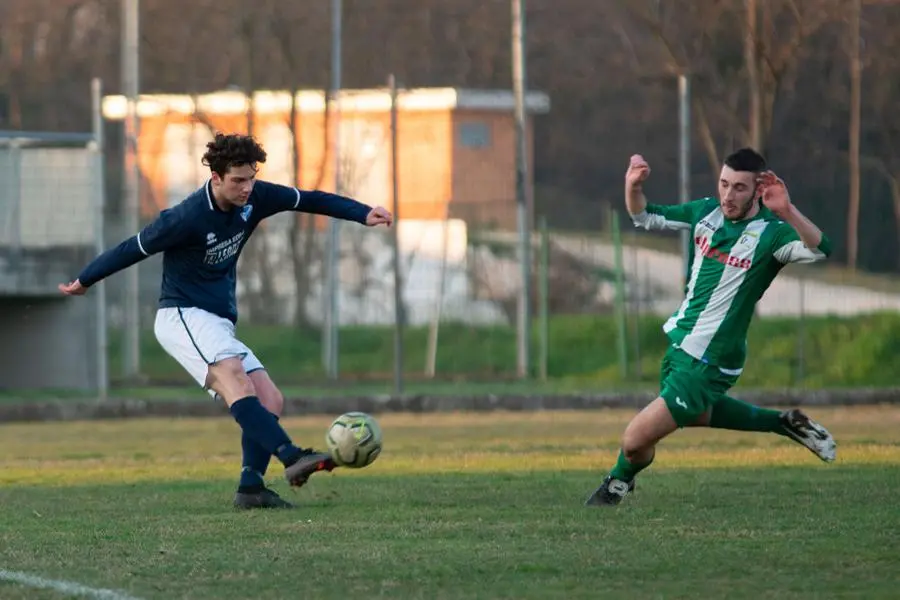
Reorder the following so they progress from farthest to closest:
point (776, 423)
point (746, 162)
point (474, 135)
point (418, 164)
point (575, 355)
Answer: point (474, 135), point (418, 164), point (575, 355), point (776, 423), point (746, 162)

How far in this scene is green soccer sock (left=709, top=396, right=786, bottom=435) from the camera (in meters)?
9.76

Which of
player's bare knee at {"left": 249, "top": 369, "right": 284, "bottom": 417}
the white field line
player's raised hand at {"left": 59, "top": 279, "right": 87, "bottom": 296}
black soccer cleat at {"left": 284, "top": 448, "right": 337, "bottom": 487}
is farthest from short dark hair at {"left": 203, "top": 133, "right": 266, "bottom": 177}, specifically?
the white field line

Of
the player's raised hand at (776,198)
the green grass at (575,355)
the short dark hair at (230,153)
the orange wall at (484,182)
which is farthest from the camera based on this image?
the orange wall at (484,182)

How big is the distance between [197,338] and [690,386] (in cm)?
254

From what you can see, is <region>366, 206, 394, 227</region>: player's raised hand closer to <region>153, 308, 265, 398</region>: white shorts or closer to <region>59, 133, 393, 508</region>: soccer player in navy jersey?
<region>59, 133, 393, 508</region>: soccer player in navy jersey

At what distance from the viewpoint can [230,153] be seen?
9.48 meters

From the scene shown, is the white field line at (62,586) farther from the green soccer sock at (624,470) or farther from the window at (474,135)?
the window at (474,135)

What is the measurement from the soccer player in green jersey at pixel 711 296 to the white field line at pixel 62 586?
3366mm

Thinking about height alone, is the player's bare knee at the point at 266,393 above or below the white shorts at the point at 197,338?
below

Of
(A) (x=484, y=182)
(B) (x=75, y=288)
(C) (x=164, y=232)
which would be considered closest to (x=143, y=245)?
(C) (x=164, y=232)

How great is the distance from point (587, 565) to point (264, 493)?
3.06 m

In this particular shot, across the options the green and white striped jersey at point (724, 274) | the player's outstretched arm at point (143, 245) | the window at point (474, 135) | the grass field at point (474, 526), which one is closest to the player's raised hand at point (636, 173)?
the green and white striped jersey at point (724, 274)

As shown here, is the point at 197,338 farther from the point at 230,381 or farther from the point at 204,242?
the point at 204,242

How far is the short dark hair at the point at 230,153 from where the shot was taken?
9.47 m
